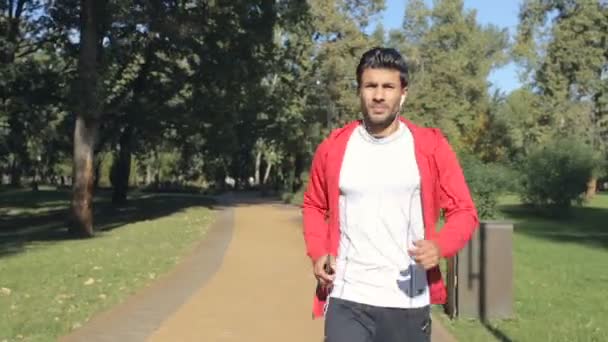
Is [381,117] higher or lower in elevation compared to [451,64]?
lower

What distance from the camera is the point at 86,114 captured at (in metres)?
21.3

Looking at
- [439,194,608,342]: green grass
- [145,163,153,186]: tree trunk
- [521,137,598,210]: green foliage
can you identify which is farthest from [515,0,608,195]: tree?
[145,163,153,186]: tree trunk

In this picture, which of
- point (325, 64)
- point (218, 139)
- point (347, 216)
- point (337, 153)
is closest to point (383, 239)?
point (347, 216)

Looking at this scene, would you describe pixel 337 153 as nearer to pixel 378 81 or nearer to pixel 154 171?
pixel 378 81

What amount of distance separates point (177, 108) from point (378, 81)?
101 feet

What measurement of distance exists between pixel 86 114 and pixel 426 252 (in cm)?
1947

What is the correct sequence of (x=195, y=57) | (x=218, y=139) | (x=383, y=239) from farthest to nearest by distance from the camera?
(x=218, y=139) < (x=195, y=57) < (x=383, y=239)

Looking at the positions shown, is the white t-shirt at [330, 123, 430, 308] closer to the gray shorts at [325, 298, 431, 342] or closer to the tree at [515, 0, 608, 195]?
the gray shorts at [325, 298, 431, 342]

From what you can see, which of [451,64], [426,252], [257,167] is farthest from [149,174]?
[426,252]

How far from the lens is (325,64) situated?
139ft

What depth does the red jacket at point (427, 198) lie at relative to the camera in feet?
10.2

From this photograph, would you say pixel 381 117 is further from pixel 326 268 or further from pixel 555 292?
pixel 555 292

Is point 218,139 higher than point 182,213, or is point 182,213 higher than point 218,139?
point 218,139

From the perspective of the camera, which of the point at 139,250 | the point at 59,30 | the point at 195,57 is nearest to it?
the point at 139,250
